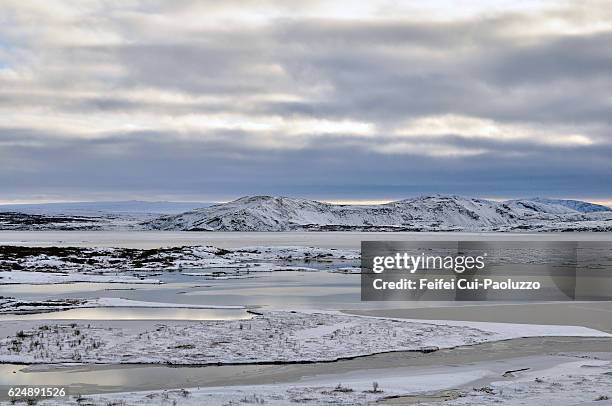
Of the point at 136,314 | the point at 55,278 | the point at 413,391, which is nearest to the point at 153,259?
the point at 55,278

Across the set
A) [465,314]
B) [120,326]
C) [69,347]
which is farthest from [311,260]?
[69,347]

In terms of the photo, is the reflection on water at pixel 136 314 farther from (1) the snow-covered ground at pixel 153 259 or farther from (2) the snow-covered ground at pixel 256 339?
(1) the snow-covered ground at pixel 153 259

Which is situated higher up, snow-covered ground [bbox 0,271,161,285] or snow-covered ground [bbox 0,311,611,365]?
snow-covered ground [bbox 0,311,611,365]

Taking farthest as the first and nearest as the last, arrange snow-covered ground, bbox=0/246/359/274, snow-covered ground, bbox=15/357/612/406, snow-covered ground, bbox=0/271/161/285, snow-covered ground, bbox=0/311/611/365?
1. snow-covered ground, bbox=0/246/359/274
2. snow-covered ground, bbox=0/271/161/285
3. snow-covered ground, bbox=0/311/611/365
4. snow-covered ground, bbox=15/357/612/406

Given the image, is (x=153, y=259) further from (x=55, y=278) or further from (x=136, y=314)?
(x=136, y=314)

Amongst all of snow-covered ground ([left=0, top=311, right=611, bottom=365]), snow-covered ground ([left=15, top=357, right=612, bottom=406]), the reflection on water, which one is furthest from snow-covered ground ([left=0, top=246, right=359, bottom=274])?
snow-covered ground ([left=15, top=357, right=612, bottom=406])

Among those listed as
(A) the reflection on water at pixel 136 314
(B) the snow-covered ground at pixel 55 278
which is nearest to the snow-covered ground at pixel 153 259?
(B) the snow-covered ground at pixel 55 278

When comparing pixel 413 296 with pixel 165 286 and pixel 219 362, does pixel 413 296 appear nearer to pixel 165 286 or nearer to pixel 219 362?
pixel 165 286

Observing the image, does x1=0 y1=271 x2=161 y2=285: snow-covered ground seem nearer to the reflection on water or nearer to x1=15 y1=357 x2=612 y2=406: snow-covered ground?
the reflection on water
